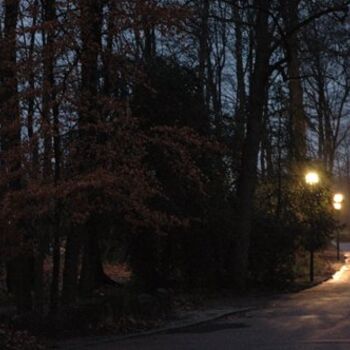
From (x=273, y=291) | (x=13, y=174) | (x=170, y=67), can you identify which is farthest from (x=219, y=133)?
(x=13, y=174)

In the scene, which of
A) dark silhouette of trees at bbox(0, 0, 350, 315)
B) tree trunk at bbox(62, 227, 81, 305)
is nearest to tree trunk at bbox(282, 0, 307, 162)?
dark silhouette of trees at bbox(0, 0, 350, 315)

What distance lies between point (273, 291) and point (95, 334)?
40.9 feet

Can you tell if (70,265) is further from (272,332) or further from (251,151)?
(251,151)

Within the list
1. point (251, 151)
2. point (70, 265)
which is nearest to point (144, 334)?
point (70, 265)

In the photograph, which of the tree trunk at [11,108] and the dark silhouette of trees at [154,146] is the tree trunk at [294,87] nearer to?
the dark silhouette of trees at [154,146]

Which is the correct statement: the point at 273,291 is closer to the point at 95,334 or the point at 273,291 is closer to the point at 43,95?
the point at 95,334

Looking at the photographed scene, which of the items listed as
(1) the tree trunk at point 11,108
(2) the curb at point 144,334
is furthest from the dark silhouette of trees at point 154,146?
(2) the curb at point 144,334

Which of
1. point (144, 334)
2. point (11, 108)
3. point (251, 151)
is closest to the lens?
point (11, 108)

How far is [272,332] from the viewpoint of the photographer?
50.4ft

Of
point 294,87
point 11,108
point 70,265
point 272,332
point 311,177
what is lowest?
point 272,332

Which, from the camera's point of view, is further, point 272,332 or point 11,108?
point 272,332

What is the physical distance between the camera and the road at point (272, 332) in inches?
535

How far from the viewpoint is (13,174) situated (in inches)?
508

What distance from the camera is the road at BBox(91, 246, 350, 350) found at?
535 inches
